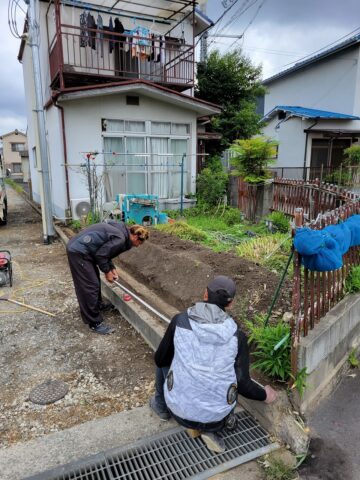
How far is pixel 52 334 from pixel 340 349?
3251 mm

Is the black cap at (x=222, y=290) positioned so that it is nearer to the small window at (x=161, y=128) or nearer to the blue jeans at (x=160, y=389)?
the blue jeans at (x=160, y=389)

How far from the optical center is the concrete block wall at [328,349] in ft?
9.16

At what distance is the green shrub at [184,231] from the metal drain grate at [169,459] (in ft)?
15.4

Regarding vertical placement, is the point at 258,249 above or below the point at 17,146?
below

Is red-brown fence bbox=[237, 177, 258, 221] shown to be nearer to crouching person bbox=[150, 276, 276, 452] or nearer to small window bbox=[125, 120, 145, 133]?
small window bbox=[125, 120, 145, 133]

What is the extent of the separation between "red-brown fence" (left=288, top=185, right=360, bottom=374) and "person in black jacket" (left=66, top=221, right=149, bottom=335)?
1.98m

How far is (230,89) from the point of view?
50.6ft

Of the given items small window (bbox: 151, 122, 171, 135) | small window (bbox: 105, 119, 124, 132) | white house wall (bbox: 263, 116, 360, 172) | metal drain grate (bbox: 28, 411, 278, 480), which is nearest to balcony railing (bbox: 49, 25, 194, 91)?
small window (bbox: 105, 119, 124, 132)

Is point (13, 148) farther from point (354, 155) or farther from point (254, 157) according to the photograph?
point (254, 157)

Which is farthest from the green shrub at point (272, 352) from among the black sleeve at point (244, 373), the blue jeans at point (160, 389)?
the blue jeans at point (160, 389)


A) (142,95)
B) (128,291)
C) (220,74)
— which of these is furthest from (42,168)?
(220,74)

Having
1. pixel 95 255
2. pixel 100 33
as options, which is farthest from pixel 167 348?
pixel 100 33

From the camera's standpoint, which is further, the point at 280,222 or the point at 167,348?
the point at 280,222

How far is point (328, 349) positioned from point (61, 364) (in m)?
2.63
